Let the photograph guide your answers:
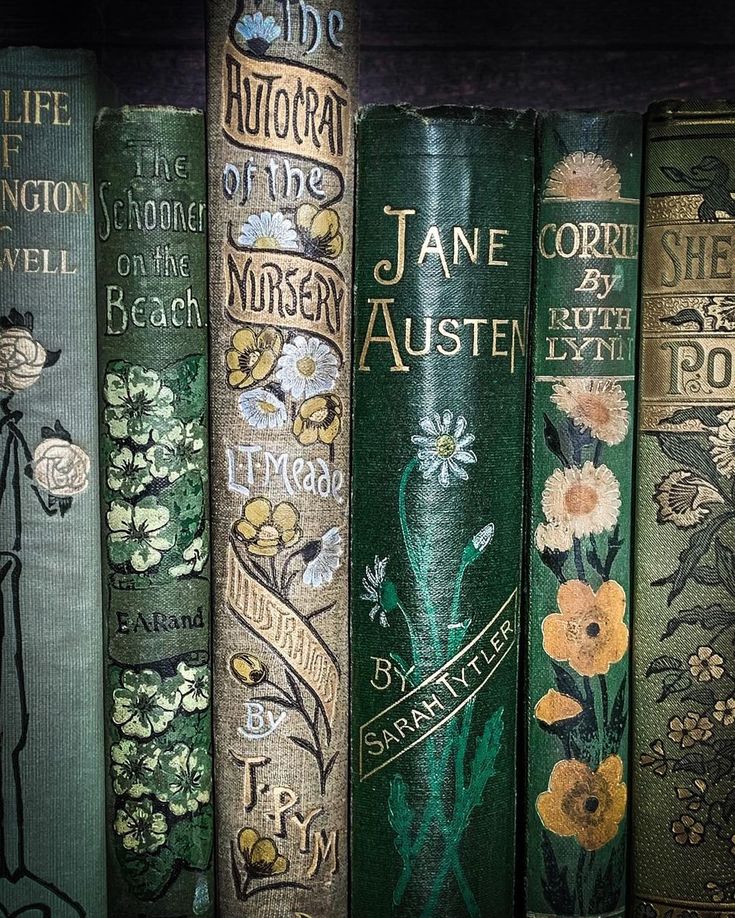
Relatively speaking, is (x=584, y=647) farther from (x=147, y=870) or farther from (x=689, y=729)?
(x=147, y=870)

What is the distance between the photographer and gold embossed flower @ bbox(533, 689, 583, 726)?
0.58 meters

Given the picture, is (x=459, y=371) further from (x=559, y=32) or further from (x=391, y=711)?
(x=559, y=32)

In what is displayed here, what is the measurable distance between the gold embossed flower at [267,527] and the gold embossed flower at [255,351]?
0.07 meters

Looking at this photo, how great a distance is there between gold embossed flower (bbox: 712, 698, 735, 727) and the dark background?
1.52 feet

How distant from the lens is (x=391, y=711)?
56 cm

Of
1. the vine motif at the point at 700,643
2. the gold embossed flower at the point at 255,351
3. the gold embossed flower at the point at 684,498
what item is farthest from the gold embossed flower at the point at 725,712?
the gold embossed flower at the point at 255,351

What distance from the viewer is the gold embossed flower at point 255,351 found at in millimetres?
532

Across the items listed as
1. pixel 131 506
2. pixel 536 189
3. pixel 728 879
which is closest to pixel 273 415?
pixel 131 506

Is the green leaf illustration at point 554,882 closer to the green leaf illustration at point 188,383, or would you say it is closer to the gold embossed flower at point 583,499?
the gold embossed flower at point 583,499

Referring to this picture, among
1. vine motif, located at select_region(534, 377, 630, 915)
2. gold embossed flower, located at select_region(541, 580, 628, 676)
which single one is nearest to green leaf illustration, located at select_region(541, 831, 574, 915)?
vine motif, located at select_region(534, 377, 630, 915)

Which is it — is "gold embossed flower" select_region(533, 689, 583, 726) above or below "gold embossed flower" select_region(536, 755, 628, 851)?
above

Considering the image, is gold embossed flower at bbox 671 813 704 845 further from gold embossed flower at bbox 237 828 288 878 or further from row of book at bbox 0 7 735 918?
gold embossed flower at bbox 237 828 288 878

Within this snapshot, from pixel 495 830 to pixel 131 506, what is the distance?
0.29 meters

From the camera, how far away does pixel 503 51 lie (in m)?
0.75
